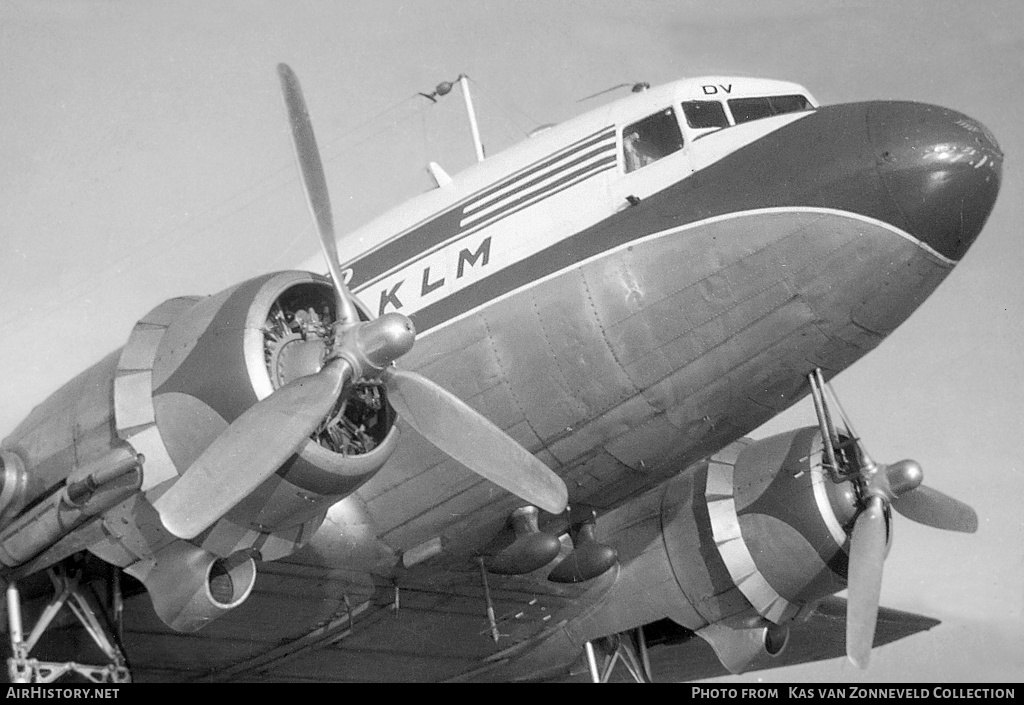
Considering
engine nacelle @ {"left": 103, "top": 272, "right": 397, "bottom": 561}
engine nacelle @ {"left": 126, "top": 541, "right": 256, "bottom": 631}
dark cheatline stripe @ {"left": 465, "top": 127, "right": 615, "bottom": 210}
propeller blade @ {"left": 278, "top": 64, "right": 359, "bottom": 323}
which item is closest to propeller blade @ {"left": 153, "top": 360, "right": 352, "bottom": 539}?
engine nacelle @ {"left": 103, "top": 272, "right": 397, "bottom": 561}

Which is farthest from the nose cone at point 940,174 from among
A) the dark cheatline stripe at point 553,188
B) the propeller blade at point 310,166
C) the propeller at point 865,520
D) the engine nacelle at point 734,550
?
the propeller blade at point 310,166

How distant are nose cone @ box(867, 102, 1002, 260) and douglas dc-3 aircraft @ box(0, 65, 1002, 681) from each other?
0.02 m

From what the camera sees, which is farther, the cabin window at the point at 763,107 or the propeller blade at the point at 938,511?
the propeller blade at the point at 938,511

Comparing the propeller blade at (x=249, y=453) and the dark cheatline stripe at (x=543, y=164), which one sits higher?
the dark cheatline stripe at (x=543, y=164)

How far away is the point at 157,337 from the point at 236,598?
2.20 meters

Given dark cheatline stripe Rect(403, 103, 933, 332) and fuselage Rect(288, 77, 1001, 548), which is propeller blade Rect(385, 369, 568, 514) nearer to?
fuselage Rect(288, 77, 1001, 548)

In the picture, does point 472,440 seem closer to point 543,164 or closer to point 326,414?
point 326,414

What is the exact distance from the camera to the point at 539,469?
10914 millimetres

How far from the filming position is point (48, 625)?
1173 cm

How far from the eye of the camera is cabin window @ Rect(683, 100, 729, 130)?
38.8ft

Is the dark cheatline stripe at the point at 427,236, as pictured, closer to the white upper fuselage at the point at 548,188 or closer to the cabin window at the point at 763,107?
the white upper fuselage at the point at 548,188

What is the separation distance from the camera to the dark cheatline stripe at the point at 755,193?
10.8m

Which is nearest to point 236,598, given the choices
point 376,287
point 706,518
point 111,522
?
point 111,522
